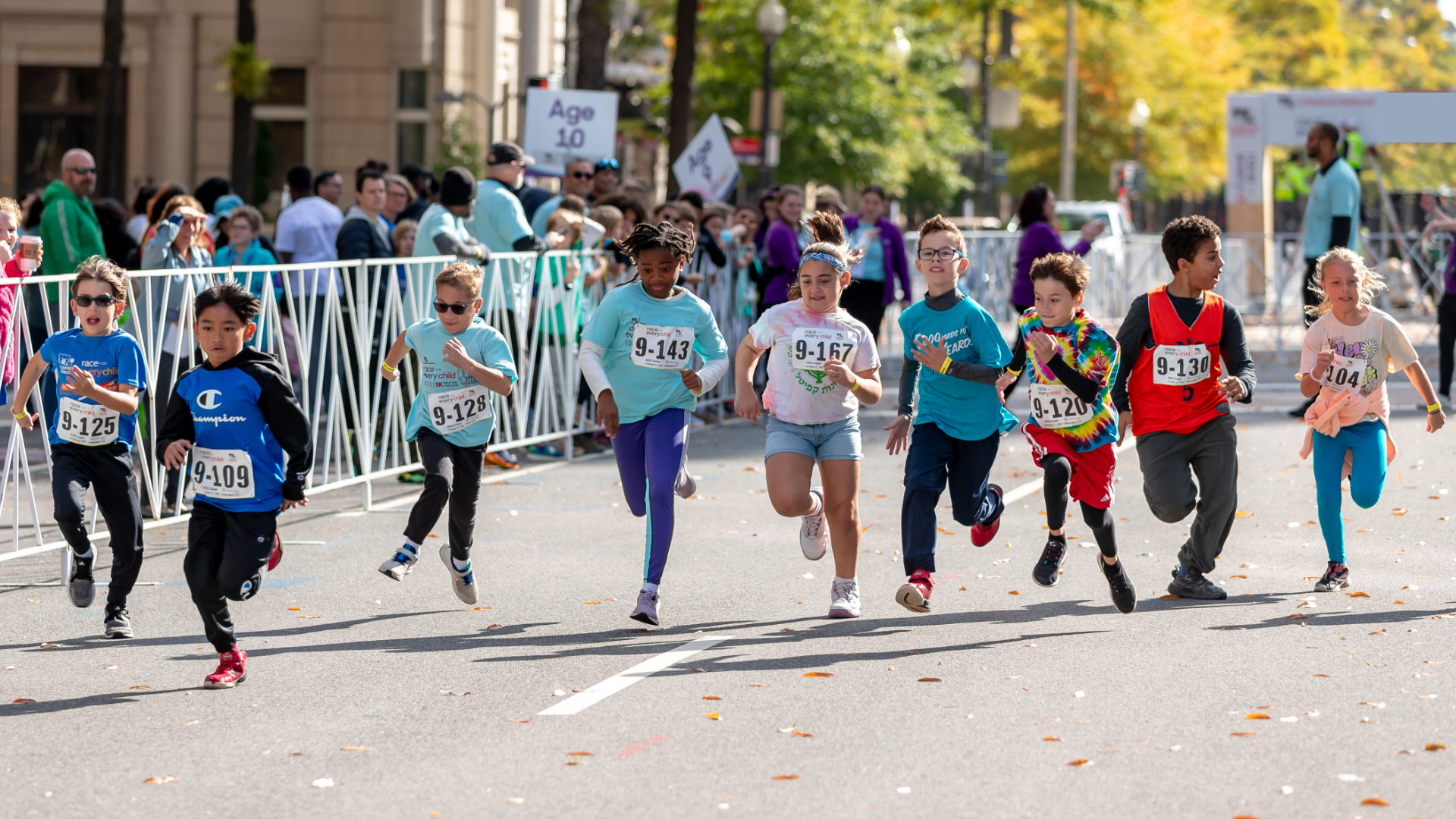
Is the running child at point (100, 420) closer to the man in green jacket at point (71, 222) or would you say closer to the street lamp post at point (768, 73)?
the man in green jacket at point (71, 222)

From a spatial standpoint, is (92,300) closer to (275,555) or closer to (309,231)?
(275,555)

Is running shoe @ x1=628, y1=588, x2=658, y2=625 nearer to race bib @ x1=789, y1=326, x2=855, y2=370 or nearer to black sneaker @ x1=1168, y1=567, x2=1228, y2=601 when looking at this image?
race bib @ x1=789, y1=326, x2=855, y2=370

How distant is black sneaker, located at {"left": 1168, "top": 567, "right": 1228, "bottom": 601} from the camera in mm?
8414

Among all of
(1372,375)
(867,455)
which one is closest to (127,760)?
(1372,375)

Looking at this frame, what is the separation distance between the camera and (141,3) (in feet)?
106

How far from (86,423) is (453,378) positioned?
4.72 feet

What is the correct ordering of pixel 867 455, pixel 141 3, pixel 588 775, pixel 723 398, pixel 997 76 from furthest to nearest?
1. pixel 997 76
2. pixel 141 3
3. pixel 723 398
4. pixel 867 455
5. pixel 588 775

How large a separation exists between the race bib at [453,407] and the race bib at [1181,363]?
9.00ft

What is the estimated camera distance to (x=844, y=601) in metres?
8.05

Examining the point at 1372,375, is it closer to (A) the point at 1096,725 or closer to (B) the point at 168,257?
(A) the point at 1096,725

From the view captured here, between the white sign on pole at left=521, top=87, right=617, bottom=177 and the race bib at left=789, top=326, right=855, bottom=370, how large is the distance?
10.5 m

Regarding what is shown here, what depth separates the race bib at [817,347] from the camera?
7828mm

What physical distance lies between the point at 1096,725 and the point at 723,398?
418 inches

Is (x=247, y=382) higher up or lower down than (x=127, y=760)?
higher up
